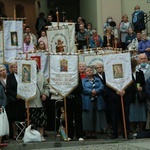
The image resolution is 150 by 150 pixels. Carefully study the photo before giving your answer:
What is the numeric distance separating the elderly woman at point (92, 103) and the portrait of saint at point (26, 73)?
1.51 m

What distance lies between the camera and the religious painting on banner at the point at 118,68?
14539mm

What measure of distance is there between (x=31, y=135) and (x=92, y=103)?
2.03 metres

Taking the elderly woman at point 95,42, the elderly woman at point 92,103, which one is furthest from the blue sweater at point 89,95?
the elderly woman at point 95,42

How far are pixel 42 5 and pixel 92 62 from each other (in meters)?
14.8

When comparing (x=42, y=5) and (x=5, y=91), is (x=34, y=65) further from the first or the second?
(x=42, y=5)

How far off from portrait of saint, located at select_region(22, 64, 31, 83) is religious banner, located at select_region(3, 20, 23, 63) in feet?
8.45

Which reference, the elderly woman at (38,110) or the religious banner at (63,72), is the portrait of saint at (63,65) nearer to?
the religious banner at (63,72)

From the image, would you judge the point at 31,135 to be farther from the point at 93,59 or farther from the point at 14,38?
the point at 93,59

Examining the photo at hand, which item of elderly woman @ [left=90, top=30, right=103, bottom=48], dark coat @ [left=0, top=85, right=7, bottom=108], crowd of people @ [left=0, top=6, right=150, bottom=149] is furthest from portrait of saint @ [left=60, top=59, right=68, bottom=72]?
elderly woman @ [left=90, top=30, right=103, bottom=48]

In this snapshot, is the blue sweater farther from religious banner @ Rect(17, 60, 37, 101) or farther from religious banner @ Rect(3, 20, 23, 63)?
religious banner @ Rect(3, 20, 23, 63)

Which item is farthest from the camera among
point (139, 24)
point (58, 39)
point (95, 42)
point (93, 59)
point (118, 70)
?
point (139, 24)

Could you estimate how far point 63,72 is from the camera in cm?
1452

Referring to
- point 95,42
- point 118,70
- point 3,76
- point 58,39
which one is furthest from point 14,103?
point 95,42

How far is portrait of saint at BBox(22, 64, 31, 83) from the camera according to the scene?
46.8 feet
